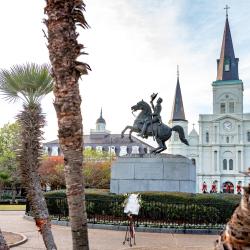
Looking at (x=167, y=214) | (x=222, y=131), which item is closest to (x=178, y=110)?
(x=222, y=131)

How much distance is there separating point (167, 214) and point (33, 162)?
423 inches

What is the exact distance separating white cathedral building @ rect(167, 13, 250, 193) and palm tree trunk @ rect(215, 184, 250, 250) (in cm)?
10304

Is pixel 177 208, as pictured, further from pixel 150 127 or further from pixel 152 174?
pixel 150 127

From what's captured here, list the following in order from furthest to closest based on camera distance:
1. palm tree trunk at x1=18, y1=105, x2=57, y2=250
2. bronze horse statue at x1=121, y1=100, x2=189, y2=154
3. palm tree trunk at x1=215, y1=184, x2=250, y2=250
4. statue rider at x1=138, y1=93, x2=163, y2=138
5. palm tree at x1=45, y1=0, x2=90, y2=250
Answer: bronze horse statue at x1=121, y1=100, x2=189, y2=154, statue rider at x1=138, y1=93, x2=163, y2=138, palm tree trunk at x1=18, y1=105, x2=57, y2=250, palm tree at x1=45, y1=0, x2=90, y2=250, palm tree trunk at x1=215, y1=184, x2=250, y2=250

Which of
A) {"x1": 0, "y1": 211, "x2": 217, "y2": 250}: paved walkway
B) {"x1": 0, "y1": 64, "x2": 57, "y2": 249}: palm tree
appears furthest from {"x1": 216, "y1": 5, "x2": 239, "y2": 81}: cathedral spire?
{"x1": 0, "y1": 64, "x2": 57, "y2": 249}: palm tree

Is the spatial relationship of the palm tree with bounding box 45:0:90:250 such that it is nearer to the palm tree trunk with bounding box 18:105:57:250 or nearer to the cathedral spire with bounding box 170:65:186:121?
the palm tree trunk with bounding box 18:105:57:250

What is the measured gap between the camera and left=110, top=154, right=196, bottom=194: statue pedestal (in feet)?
69.6

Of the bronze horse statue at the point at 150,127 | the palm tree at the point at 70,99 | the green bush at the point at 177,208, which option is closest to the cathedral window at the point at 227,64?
the bronze horse statue at the point at 150,127

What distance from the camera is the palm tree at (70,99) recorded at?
226 inches

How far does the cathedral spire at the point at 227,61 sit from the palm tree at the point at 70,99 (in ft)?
354

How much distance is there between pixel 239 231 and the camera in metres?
2.43

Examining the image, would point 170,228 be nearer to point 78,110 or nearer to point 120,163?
point 120,163

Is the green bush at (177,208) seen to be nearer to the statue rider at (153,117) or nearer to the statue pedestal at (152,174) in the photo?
the statue pedestal at (152,174)

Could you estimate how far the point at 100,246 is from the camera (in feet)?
42.1
